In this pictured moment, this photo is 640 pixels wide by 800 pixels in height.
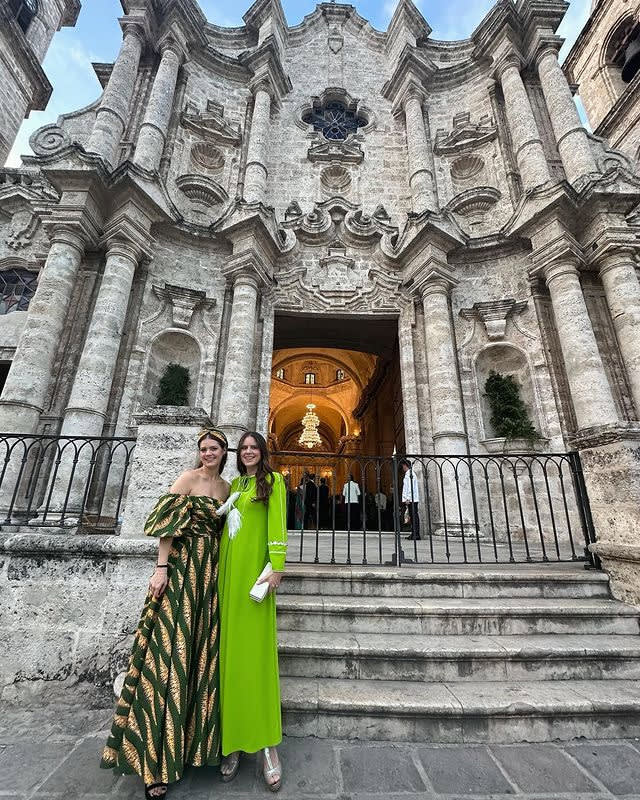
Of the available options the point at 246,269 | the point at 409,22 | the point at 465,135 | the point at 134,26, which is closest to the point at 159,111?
the point at 134,26

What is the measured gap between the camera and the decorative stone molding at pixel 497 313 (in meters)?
9.59

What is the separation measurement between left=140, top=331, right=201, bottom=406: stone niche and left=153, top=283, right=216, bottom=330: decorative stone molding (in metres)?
0.30

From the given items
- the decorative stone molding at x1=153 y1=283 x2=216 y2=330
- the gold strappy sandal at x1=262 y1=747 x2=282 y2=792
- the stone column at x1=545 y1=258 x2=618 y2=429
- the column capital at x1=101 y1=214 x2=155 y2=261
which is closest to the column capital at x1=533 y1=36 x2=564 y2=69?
the stone column at x1=545 y1=258 x2=618 y2=429

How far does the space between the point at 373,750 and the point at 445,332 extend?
326 inches

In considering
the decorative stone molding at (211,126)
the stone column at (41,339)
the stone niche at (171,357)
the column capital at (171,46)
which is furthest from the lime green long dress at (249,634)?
the column capital at (171,46)

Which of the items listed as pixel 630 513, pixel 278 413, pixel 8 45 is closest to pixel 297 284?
pixel 630 513

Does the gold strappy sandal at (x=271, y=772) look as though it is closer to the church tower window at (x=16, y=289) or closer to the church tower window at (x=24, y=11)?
the church tower window at (x=16, y=289)

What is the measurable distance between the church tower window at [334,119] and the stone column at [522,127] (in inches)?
182

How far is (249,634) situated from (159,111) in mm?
13496

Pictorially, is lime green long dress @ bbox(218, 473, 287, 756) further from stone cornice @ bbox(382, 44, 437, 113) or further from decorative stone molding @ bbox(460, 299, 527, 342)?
stone cornice @ bbox(382, 44, 437, 113)

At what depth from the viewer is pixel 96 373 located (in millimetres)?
7770

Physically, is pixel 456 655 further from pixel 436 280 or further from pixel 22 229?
pixel 22 229

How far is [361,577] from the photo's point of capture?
3.88m

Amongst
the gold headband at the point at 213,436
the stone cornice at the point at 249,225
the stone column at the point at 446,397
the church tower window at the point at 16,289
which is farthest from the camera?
the stone cornice at the point at 249,225
